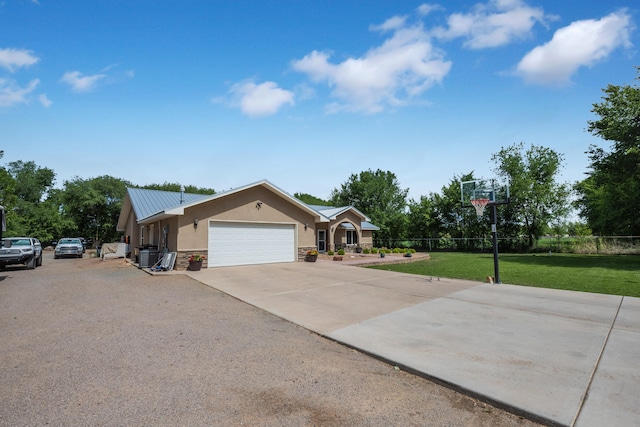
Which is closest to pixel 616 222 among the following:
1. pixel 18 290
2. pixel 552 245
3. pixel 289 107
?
pixel 552 245

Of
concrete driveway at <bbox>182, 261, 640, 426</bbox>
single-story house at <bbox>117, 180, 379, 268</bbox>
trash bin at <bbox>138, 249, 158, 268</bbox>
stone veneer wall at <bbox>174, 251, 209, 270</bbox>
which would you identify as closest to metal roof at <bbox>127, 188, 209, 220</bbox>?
single-story house at <bbox>117, 180, 379, 268</bbox>

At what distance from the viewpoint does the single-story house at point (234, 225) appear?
13.9 m

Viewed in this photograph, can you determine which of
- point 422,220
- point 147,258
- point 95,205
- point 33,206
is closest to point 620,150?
point 422,220

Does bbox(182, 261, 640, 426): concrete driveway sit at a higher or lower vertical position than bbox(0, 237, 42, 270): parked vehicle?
lower

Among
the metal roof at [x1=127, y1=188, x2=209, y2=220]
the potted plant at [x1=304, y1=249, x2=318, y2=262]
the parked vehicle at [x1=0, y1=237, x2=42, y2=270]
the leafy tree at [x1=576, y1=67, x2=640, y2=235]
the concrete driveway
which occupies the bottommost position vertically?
the concrete driveway

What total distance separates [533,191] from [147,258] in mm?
34084

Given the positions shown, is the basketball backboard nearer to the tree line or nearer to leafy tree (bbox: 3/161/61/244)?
the tree line

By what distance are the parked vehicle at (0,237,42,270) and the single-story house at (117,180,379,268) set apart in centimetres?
496

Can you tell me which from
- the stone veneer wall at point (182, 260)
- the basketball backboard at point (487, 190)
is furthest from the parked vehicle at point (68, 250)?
the basketball backboard at point (487, 190)

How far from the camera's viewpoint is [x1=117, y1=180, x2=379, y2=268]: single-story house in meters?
13.9

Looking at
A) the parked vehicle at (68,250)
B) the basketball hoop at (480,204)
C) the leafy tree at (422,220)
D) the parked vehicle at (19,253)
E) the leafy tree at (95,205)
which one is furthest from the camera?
the leafy tree at (95,205)

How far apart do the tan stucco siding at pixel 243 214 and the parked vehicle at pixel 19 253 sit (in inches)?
323

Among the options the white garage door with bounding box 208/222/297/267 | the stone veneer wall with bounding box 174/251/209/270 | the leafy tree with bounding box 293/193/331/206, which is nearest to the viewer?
the stone veneer wall with bounding box 174/251/209/270

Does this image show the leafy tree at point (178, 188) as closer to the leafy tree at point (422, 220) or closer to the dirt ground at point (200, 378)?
the leafy tree at point (422, 220)
